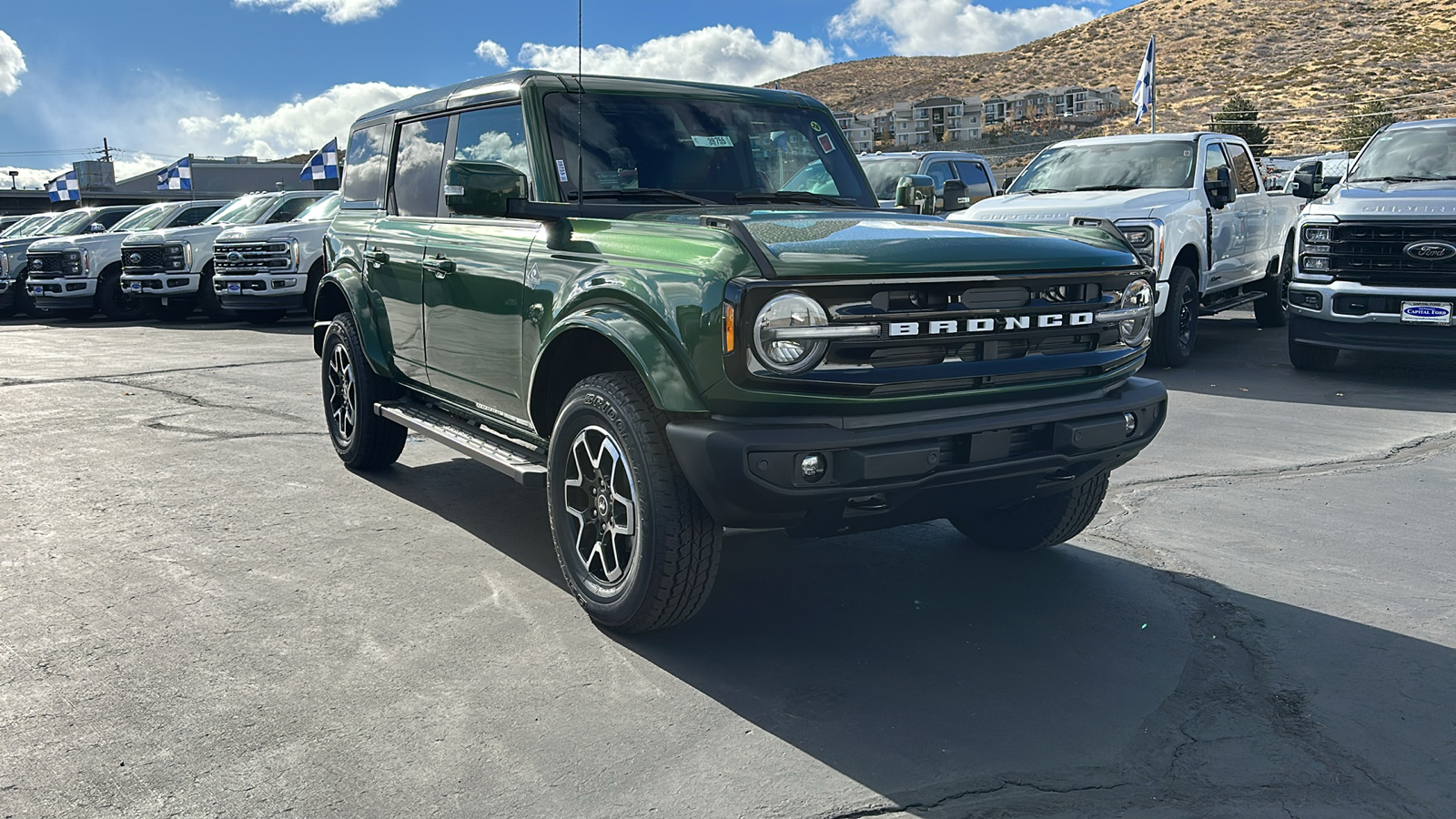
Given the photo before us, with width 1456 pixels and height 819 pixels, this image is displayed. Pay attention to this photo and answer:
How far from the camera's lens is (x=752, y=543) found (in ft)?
17.2

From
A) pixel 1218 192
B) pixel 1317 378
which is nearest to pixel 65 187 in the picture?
pixel 1218 192

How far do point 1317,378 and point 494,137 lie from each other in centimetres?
772

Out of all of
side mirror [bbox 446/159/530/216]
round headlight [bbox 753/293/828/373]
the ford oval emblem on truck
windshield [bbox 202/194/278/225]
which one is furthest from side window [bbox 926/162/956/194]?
round headlight [bbox 753/293/828/373]

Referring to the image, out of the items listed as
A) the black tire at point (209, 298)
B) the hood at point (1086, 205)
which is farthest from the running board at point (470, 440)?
the black tire at point (209, 298)

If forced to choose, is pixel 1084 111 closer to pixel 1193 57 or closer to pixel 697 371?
pixel 1193 57

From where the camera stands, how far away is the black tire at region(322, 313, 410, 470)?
627cm

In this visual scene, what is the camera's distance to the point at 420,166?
19.1 ft

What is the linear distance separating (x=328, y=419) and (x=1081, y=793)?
510cm

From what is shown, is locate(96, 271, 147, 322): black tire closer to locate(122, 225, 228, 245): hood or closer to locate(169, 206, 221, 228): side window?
locate(169, 206, 221, 228): side window

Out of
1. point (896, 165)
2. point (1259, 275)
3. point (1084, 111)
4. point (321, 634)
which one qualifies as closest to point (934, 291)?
point (321, 634)

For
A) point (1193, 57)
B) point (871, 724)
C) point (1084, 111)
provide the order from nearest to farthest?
1. point (871, 724)
2. point (1084, 111)
3. point (1193, 57)

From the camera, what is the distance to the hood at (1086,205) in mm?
9922

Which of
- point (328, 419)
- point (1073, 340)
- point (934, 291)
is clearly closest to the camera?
point (934, 291)

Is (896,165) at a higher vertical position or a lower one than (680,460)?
higher
